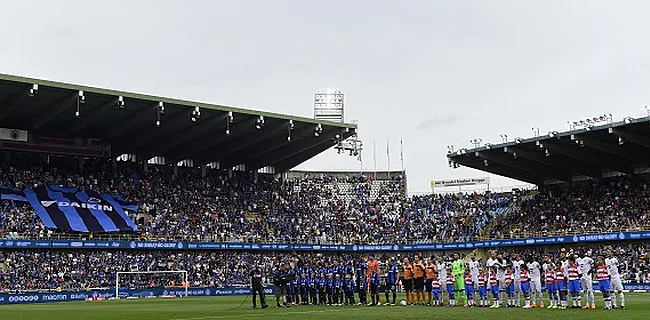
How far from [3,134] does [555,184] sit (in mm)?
44745

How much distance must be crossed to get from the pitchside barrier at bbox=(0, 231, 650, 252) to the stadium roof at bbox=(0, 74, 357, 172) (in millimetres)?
8782

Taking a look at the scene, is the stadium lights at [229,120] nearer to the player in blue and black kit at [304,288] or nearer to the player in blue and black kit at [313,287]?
the player in blue and black kit at [304,288]

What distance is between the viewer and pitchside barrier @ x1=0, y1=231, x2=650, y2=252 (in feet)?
167

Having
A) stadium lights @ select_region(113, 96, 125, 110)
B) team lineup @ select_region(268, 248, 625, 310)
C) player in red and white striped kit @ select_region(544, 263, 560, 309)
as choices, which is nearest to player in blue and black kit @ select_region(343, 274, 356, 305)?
team lineup @ select_region(268, 248, 625, 310)

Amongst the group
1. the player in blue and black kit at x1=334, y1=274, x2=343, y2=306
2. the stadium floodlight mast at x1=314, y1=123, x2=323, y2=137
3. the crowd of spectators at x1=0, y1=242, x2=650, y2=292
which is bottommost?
the player in blue and black kit at x1=334, y1=274, x2=343, y2=306

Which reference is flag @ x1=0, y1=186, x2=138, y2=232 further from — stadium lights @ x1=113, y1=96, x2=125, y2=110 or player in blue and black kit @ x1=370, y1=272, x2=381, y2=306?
player in blue and black kit @ x1=370, y1=272, x2=381, y2=306

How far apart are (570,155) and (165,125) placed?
30722mm

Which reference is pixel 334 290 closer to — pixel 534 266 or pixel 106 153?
pixel 534 266

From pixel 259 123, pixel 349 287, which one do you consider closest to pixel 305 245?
pixel 259 123

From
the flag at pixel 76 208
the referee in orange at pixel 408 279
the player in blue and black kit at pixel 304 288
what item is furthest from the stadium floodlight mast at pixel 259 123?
the referee in orange at pixel 408 279

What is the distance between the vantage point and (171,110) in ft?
179

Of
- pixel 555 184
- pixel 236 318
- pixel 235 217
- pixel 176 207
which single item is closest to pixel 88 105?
pixel 176 207

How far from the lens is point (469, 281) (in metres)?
28.6

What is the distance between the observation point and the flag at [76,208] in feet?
174
